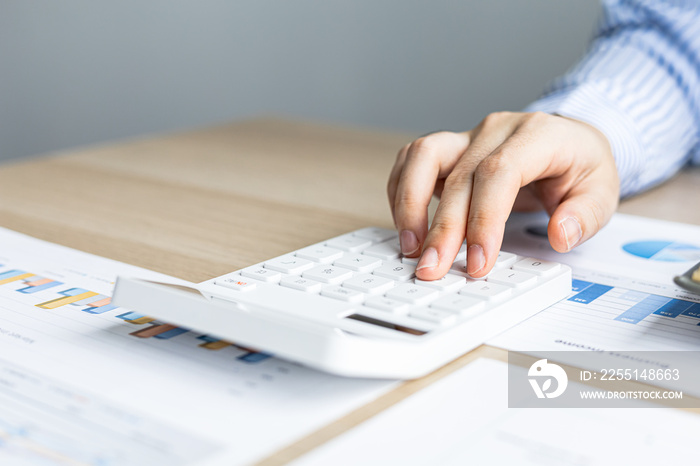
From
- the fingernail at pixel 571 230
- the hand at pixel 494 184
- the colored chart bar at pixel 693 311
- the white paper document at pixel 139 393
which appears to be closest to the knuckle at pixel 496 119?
the hand at pixel 494 184

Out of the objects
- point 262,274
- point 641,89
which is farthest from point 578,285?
point 641,89

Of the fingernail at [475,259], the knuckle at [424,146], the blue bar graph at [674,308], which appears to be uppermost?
the knuckle at [424,146]

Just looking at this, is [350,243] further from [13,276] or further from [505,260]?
[13,276]

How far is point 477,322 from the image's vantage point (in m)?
0.40

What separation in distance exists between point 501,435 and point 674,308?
217mm

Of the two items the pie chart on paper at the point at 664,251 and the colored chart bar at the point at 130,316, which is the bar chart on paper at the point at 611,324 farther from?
the colored chart bar at the point at 130,316

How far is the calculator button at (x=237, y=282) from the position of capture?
0.44 metres

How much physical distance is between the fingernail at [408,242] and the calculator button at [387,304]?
10cm

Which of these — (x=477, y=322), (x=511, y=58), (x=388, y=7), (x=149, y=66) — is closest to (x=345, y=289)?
(x=477, y=322)

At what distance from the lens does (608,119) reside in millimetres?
757

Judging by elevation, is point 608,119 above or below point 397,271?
above

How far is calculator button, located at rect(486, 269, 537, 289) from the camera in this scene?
451 millimetres

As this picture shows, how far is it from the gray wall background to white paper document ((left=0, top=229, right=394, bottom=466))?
1099mm

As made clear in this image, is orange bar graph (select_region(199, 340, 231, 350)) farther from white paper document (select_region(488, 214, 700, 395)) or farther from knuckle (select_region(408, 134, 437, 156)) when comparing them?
knuckle (select_region(408, 134, 437, 156))
